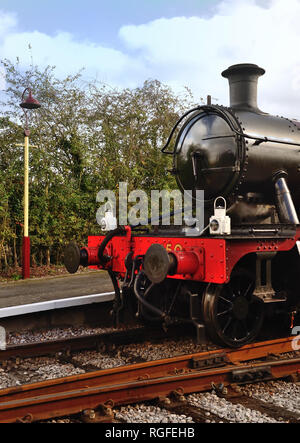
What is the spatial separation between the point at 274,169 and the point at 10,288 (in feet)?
18.4

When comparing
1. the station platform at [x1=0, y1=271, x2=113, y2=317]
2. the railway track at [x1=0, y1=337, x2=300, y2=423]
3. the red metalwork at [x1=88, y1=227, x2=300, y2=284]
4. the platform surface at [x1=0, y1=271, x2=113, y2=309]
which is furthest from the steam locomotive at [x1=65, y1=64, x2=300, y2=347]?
the platform surface at [x1=0, y1=271, x2=113, y2=309]

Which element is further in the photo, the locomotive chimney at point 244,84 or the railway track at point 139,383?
the locomotive chimney at point 244,84

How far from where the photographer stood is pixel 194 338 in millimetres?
5695

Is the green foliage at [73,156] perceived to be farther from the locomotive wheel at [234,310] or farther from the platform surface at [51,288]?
the locomotive wheel at [234,310]

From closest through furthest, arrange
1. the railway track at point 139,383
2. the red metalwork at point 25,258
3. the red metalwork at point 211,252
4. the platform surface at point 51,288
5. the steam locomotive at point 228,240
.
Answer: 1. the railway track at point 139,383
2. the red metalwork at point 211,252
3. the steam locomotive at point 228,240
4. the platform surface at point 51,288
5. the red metalwork at point 25,258

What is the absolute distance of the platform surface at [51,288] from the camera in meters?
Result: 7.36

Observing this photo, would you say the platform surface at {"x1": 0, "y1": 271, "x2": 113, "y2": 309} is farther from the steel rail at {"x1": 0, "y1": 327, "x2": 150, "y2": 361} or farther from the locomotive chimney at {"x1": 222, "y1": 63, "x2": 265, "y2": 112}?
the locomotive chimney at {"x1": 222, "y1": 63, "x2": 265, "y2": 112}

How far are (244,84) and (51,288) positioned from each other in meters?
5.10

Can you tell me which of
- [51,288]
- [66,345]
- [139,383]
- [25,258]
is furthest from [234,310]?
[25,258]

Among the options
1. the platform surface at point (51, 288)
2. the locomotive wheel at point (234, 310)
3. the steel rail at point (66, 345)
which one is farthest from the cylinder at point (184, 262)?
the platform surface at point (51, 288)

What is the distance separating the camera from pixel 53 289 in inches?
324

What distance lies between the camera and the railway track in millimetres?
3275

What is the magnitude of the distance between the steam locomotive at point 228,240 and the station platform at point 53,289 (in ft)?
5.29

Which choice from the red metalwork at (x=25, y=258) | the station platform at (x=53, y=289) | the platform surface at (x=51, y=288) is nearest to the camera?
the station platform at (x=53, y=289)
